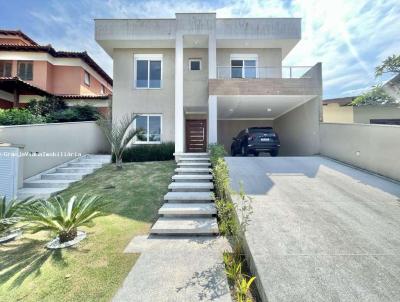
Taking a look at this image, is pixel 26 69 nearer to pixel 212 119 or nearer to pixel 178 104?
pixel 178 104

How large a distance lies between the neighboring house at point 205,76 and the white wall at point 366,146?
1.16 m

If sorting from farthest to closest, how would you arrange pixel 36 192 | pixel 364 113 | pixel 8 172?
pixel 364 113
pixel 36 192
pixel 8 172

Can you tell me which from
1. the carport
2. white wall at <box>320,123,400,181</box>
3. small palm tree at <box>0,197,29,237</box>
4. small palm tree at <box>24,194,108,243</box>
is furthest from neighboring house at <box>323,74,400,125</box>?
small palm tree at <box>0,197,29,237</box>

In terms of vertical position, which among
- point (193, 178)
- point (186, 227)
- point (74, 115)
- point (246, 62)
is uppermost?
point (246, 62)

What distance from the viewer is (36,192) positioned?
25.1 ft

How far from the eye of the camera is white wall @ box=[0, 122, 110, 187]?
8070 mm

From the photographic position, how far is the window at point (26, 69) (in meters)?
17.3

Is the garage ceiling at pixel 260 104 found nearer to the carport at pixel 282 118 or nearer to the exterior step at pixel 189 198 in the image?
the carport at pixel 282 118

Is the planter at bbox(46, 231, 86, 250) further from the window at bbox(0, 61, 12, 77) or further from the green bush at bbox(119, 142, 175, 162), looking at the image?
the window at bbox(0, 61, 12, 77)

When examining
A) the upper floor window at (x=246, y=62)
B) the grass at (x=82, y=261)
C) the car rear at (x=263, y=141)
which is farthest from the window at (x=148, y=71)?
the grass at (x=82, y=261)

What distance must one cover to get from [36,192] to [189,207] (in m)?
5.48

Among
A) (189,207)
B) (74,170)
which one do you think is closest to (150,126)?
(74,170)

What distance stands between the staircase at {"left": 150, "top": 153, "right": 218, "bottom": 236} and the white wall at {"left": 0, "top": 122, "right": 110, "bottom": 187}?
5.54 metres

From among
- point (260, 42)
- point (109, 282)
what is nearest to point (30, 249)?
point (109, 282)
